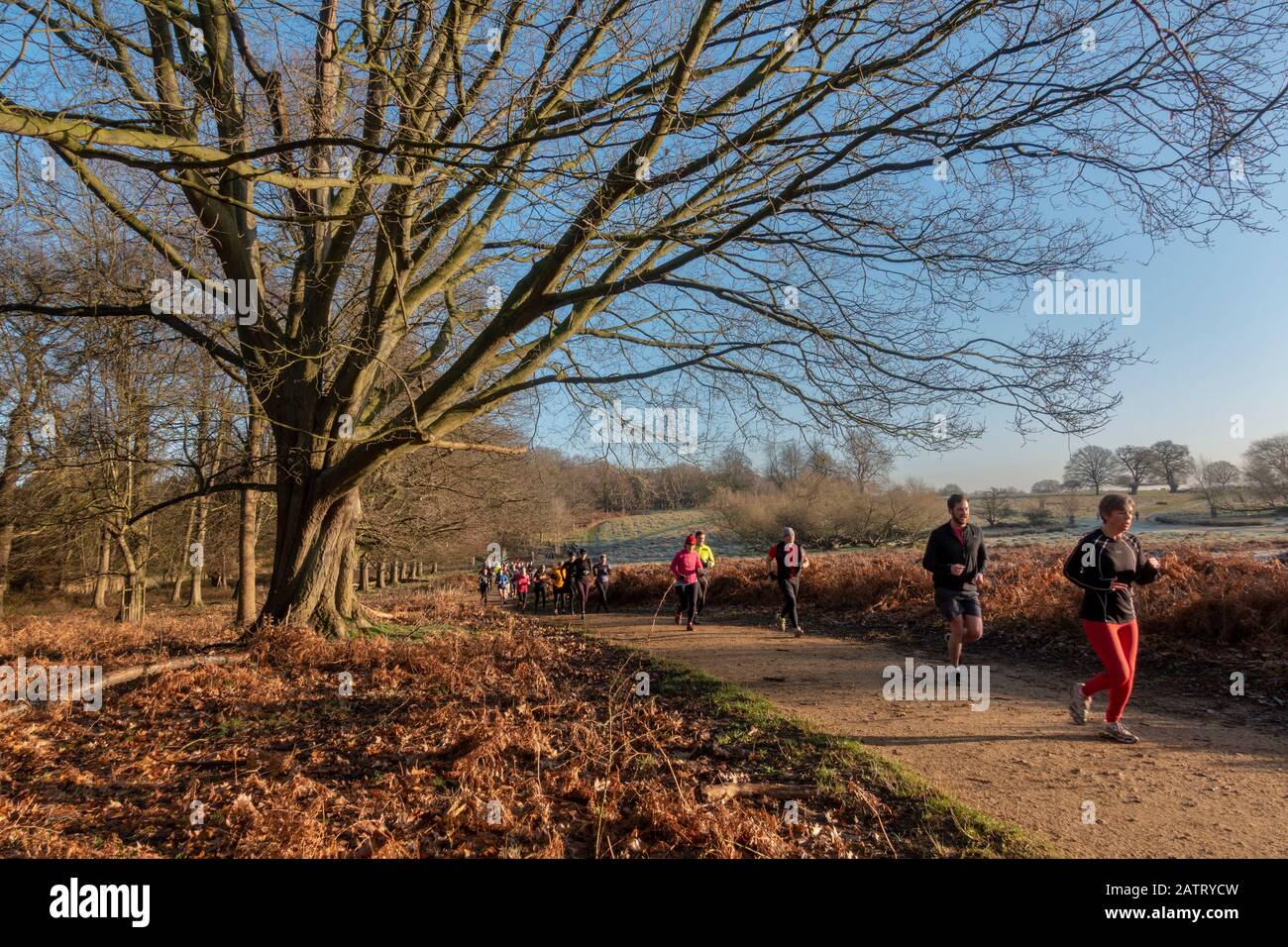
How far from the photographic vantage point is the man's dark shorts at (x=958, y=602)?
7277 millimetres

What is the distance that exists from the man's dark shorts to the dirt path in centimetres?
100

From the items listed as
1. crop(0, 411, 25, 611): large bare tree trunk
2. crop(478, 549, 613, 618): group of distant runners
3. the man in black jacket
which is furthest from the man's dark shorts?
crop(0, 411, 25, 611): large bare tree trunk

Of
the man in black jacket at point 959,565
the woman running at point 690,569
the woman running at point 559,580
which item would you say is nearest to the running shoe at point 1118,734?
the man in black jacket at point 959,565

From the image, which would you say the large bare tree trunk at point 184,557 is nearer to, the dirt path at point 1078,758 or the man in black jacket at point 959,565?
the dirt path at point 1078,758

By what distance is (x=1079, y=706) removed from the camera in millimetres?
5945

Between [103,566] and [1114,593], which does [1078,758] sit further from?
[103,566]

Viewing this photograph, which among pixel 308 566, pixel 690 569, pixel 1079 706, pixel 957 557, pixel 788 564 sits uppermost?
pixel 957 557

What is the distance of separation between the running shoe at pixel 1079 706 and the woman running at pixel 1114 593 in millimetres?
221

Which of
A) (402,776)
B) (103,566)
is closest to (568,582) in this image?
(103,566)

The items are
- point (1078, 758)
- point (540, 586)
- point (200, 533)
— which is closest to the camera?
point (1078, 758)

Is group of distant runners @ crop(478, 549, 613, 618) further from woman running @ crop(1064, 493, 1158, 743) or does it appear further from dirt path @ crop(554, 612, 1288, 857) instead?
woman running @ crop(1064, 493, 1158, 743)

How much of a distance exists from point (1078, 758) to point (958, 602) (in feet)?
7.39

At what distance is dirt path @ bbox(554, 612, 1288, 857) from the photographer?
3.86m

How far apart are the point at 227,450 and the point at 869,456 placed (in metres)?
17.5
